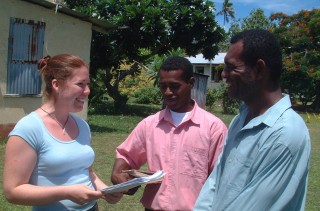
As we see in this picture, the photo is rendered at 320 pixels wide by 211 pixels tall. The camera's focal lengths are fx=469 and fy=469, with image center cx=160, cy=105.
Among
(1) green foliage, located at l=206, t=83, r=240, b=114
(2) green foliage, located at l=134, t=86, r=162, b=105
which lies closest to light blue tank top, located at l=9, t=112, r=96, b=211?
(1) green foliage, located at l=206, t=83, r=240, b=114

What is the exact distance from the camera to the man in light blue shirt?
1.80 metres

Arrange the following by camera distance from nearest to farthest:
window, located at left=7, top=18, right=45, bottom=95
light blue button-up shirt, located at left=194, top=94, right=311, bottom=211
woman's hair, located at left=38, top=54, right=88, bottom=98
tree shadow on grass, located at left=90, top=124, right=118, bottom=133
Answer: light blue button-up shirt, located at left=194, top=94, right=311, bottom=211
woman's hair, located at left=38, top=54, right=88, bottom=98
window, located at left=7, top=18, right=45, bottom=95
tree shadow on grass, located at left=90, top=124, right=118, bottom=133

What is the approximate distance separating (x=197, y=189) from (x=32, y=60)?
8.23 m

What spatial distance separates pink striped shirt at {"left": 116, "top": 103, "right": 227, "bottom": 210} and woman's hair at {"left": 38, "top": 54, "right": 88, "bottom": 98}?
69cm

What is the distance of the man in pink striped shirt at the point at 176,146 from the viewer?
2.88 metres

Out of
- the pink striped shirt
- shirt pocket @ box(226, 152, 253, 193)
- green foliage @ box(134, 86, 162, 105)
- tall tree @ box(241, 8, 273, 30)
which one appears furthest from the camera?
tall tree @ box(241, 8, 273, 30)

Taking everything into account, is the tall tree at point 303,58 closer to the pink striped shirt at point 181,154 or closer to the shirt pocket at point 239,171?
the pink striped shirt at point 181,154

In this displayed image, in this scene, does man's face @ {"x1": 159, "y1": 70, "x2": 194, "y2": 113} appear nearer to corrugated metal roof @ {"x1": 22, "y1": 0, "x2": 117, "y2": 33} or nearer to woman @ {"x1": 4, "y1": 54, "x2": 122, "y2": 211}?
woman @ {"x1": 4, "y1": 54, "x2": 122, "y2": 211}

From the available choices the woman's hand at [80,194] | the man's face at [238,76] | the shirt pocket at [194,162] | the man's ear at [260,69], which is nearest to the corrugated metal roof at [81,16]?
the shirt pocket at [194,162]

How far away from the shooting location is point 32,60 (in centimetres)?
1038

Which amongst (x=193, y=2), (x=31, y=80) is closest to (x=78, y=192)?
(x=31, y=80)

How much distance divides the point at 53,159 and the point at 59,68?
523mm

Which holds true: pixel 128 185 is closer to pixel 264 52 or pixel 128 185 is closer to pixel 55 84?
pixel 55 84

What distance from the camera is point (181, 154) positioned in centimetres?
291
